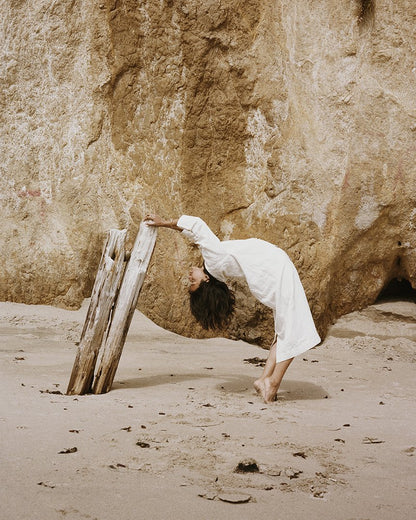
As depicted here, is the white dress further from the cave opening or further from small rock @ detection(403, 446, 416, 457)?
the cave opening

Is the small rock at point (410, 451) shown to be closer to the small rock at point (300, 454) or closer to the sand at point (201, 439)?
the sand at point (201, 439)

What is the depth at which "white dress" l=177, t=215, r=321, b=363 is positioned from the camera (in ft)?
16.2

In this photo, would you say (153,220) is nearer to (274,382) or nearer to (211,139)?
(274,382)

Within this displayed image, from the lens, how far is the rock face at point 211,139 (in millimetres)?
7461

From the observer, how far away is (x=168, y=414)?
421 cm

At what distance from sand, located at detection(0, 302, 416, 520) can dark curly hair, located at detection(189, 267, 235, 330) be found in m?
0.51

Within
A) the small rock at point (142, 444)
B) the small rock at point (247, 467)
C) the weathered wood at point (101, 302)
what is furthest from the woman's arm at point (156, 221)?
the small rock at point (247, 467)

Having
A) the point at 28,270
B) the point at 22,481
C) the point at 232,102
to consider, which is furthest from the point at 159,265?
the point at 22,481

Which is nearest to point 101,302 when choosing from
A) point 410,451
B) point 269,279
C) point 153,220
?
point 153,220

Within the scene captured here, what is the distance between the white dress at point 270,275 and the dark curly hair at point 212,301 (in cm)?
16

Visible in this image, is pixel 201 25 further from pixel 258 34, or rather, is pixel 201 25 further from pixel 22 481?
pixel 22 481

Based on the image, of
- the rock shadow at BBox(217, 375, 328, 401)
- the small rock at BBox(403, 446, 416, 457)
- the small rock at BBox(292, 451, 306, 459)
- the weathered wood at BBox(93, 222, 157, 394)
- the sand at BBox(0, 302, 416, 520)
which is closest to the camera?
the sand at BBox(0, 302, 416, 520)

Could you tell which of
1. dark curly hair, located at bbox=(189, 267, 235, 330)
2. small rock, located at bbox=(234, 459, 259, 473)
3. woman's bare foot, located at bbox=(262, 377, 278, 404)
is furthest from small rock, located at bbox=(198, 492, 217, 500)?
dark curly hair, located at bbox=(189, 267, 235, 330)

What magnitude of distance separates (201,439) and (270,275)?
1.58m
